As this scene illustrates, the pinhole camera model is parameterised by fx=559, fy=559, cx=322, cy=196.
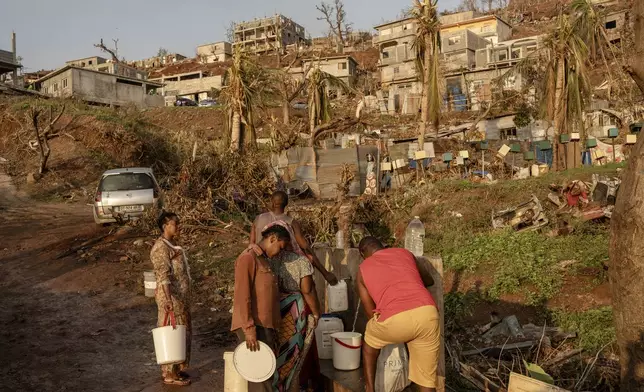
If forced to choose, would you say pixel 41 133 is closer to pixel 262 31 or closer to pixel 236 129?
pixel 236 129

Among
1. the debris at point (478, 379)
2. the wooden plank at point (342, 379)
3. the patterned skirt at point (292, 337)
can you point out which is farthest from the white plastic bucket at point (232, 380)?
the debris at point (478, 379)

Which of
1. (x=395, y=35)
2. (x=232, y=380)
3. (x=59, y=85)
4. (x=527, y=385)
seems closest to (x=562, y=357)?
(x=527, y=385)

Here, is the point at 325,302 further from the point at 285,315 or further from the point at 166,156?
the point at 166,156

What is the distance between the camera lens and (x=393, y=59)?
53656mm

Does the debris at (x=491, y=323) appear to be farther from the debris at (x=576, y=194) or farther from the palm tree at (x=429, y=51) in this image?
the palm tree at (x=429, y=51)

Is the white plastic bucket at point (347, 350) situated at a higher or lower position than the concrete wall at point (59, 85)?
lower

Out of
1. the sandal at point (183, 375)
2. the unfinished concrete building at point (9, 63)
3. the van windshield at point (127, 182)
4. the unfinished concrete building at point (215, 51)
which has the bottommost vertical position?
the sandal at point (183, 375)

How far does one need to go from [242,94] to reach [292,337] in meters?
13.5

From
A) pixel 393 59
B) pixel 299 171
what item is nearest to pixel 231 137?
pixel 299 171

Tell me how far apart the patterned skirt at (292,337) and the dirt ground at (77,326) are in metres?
1.50

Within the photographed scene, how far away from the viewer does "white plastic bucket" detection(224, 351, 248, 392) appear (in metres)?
4.78

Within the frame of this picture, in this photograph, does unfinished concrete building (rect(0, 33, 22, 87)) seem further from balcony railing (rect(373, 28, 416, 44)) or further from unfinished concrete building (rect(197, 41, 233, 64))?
unfinished concrete building (rect(197, 41, 233, 64))

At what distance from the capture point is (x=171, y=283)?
5.56 meters

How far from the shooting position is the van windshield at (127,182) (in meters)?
14.0
